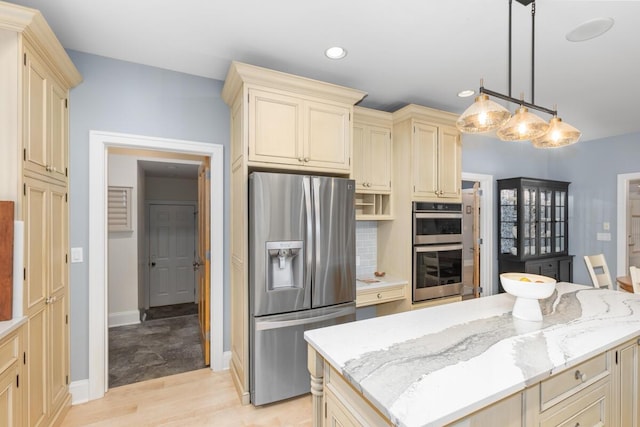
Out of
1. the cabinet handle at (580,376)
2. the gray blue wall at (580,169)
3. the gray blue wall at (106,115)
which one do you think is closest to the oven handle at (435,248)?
the gray blue wall at (580,169)

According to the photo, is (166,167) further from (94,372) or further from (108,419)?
(108,419)

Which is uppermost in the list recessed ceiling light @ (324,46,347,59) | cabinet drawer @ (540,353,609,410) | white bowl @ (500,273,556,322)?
recessed ceiling light @ (324,46,347,59)

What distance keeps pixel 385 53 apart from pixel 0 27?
2.32m

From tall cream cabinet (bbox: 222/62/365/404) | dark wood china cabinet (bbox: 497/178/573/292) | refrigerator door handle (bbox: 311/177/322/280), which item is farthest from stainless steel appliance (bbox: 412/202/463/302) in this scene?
dark wood china cabinet (bbox: 497/178/573/292)

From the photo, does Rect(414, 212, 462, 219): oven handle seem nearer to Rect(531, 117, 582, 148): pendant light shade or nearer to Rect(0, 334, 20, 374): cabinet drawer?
Rect(531, 117, 582, 148): pendant light shade

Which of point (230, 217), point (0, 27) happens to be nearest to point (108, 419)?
point (230, 217)

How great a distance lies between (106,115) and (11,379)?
185cm

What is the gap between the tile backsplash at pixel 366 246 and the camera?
3586 millimetres

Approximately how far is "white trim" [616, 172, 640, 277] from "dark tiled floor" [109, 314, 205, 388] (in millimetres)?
5808

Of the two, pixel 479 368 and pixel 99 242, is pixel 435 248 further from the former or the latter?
pixel 99 242

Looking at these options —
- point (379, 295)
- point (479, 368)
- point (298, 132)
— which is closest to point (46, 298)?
point (298, 132)

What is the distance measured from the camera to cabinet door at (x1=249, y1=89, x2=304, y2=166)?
2.37m

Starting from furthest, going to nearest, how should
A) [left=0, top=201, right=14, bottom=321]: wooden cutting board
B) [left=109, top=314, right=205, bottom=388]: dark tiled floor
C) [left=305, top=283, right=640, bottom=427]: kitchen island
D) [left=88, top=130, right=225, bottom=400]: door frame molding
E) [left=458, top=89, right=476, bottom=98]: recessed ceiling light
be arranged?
1. [left=458, top=89, right=476, bottom=98]: recessed ceiling light
2. [left=109, top=314, right=205, bottom=388]: dark tiled floor
3. [left=88, top=130, right=225, bottom=400]: door frame molding
4. [left=0, top=201, right=14, bottom=321]: wooden cutting board
5. [left=305, top=283, right=640, bottom=427]: kitchen island

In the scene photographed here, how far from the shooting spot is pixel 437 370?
1.14 meters
